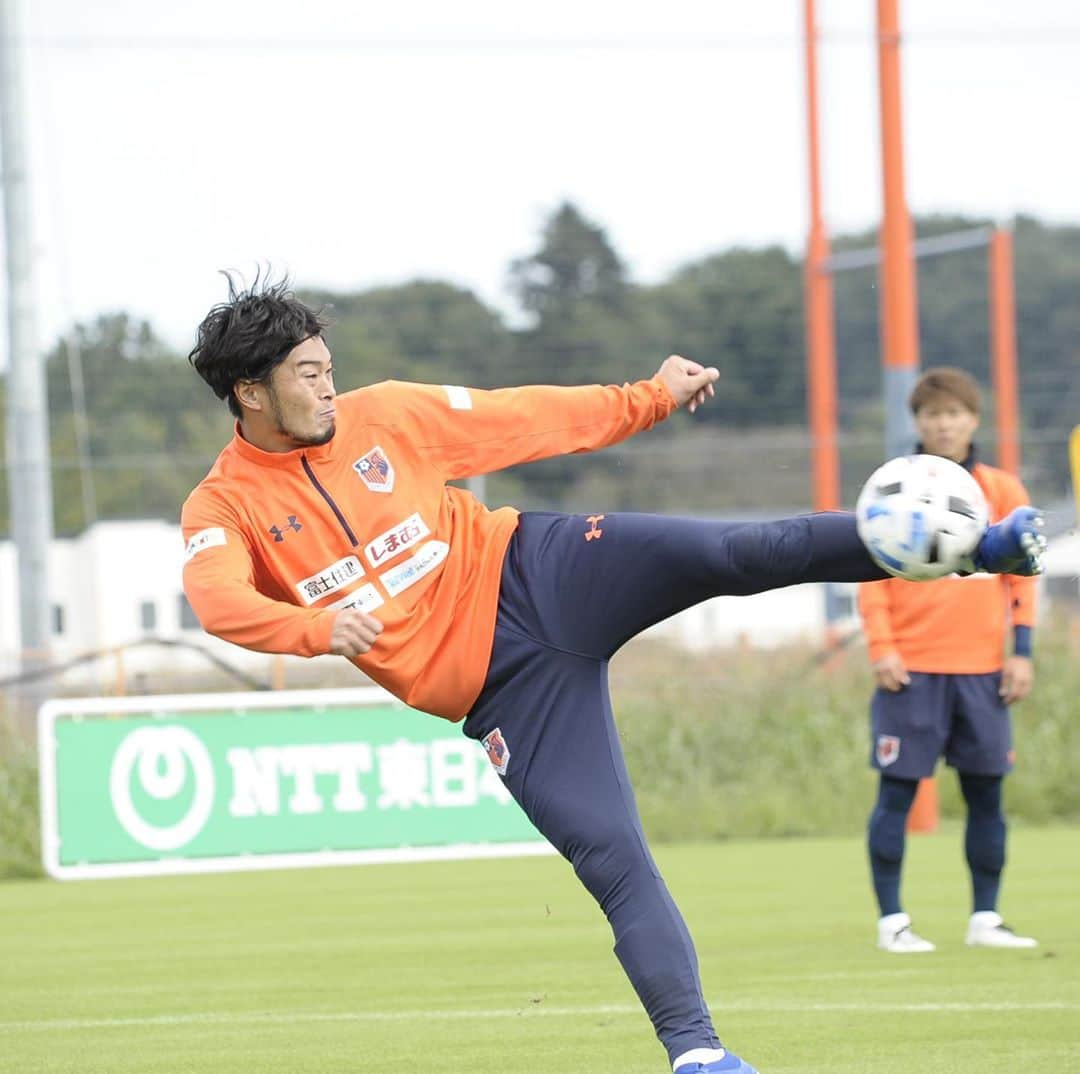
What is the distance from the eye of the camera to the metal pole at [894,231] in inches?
579

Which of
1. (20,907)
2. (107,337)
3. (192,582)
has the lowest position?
(20,907)

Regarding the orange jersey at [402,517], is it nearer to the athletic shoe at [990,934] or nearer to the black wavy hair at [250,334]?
the black wavy hair at [250,334]

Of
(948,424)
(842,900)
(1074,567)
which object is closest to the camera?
(948,424)

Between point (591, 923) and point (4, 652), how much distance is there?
768cm

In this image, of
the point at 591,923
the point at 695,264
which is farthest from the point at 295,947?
the point at 695,264

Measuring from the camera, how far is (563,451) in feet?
19.4

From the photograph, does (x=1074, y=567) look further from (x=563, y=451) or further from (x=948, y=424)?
(x=563, y=451)

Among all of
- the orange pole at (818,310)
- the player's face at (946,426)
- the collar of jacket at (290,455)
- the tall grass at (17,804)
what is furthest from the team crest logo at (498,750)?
the orange pole at (818,310)

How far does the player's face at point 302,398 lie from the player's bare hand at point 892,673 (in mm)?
3615

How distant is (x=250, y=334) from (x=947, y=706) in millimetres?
4026

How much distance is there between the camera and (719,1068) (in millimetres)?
5281

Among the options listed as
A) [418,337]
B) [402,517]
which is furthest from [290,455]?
[418,337]

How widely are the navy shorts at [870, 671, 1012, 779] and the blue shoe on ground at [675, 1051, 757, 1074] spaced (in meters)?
3.60

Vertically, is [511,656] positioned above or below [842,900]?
above
